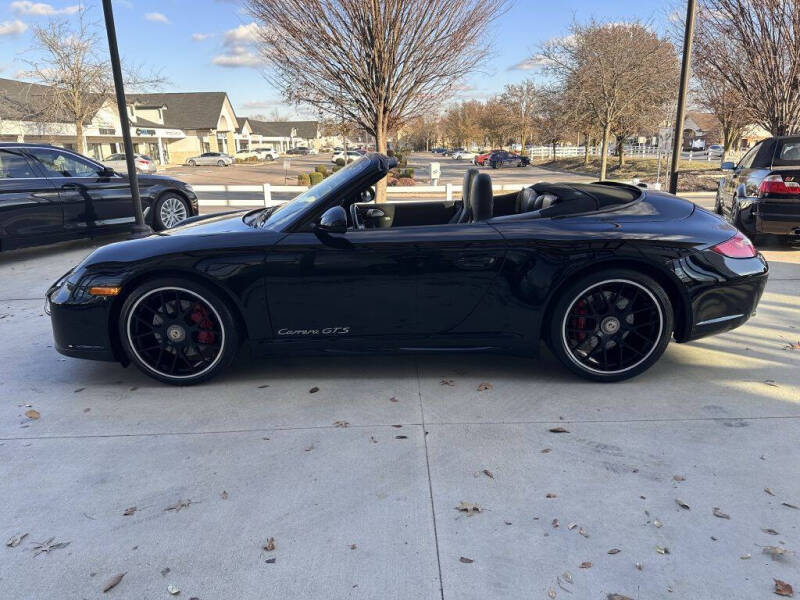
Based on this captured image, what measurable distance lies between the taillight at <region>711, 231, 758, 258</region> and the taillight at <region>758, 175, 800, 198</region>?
405cm

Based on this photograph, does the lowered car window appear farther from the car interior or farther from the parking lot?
the car interior

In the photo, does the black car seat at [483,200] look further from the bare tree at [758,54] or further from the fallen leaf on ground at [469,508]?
the bare tree at [758,54]

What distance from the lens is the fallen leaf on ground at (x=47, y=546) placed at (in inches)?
86.6

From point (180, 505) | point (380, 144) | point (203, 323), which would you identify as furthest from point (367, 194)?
point (380, 144)

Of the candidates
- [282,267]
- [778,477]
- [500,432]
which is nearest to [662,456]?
[778,477]

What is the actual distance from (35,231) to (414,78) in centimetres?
816

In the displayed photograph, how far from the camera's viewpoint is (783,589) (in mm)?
1918

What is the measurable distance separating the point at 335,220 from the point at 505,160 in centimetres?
4123

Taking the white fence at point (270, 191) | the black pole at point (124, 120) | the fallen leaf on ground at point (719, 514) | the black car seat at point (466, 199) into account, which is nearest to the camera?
the fallen leaf on ground at point (719, 514)

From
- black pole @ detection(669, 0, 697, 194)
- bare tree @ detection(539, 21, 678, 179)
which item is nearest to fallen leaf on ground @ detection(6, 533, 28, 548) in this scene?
black pole @ detection(669, 0, 697, 194)

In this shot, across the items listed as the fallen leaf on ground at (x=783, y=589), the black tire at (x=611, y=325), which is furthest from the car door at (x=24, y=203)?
the fallen leaf on ground at (x=783, y=589)

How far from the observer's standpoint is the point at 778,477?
2562 mm

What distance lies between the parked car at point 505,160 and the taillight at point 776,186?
3621cm

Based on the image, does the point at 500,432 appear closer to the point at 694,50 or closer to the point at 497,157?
the point at 694,50
